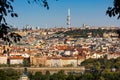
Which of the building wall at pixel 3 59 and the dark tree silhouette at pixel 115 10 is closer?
the dark tree silhouette at pixel 115 10

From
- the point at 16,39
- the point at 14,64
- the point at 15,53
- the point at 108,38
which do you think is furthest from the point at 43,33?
the point at 16,39

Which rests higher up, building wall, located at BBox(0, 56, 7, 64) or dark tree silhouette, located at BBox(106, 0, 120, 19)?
dark tree silhouette, located at BBox(106, 0, 120, 19)

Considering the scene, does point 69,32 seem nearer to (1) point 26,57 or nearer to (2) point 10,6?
(1) point 26,57

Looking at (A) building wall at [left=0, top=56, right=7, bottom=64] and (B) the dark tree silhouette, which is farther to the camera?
(A) building wall at [left=0, top=56, right=7, bottom=64]

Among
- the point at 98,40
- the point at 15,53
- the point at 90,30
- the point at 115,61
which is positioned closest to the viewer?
the point at 115,61

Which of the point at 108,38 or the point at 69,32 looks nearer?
the point at 108,38

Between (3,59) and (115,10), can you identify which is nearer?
(115,10)

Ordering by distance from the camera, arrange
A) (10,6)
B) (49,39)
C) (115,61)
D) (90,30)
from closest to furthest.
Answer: (10,6), (115,61), (49,39), (90,30)

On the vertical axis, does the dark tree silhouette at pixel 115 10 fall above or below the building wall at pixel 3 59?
above

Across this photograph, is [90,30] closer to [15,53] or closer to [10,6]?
[15,53]

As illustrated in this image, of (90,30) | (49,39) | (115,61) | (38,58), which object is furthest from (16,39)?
(90,30)
